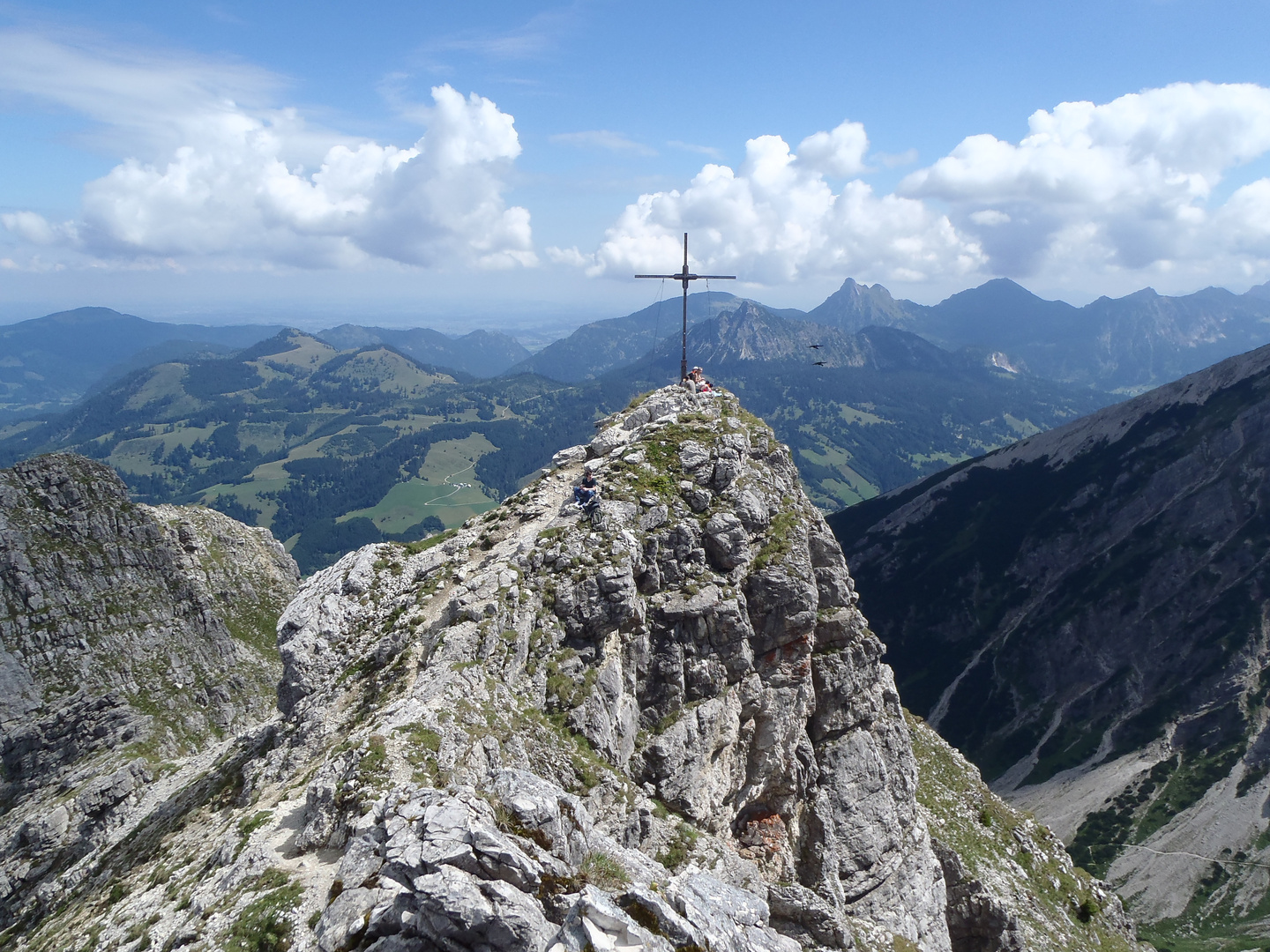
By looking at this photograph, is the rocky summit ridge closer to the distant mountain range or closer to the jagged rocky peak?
the jagged rocky peak

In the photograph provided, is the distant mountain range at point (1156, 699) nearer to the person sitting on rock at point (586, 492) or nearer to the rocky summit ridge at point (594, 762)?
the rocky summit ridge at point (594, 762)

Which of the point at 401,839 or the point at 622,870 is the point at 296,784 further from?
the point at 622,870

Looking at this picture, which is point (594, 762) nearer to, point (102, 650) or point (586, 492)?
point (586, 492)

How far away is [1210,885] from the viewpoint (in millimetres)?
119750

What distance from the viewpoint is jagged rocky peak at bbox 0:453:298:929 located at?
6319 centimetres

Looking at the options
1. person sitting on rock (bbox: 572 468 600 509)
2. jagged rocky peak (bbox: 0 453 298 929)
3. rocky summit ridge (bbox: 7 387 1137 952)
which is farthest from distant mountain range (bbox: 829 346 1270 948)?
jagged rocky peak (bbox: 0 453 298 929)

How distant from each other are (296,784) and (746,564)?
28.7 m

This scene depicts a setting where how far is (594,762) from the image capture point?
34.2 metres

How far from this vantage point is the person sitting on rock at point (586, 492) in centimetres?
4472

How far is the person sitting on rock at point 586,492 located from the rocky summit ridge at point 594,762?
0.70 m

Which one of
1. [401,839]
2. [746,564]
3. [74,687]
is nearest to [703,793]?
[746,564]

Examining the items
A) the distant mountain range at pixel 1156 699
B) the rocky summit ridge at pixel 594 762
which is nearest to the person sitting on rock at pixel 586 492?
the rocky summit ridge at pixel 594 762

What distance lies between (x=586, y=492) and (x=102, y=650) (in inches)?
2745

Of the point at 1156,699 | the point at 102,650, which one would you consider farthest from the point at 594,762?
the point at 1156,699
